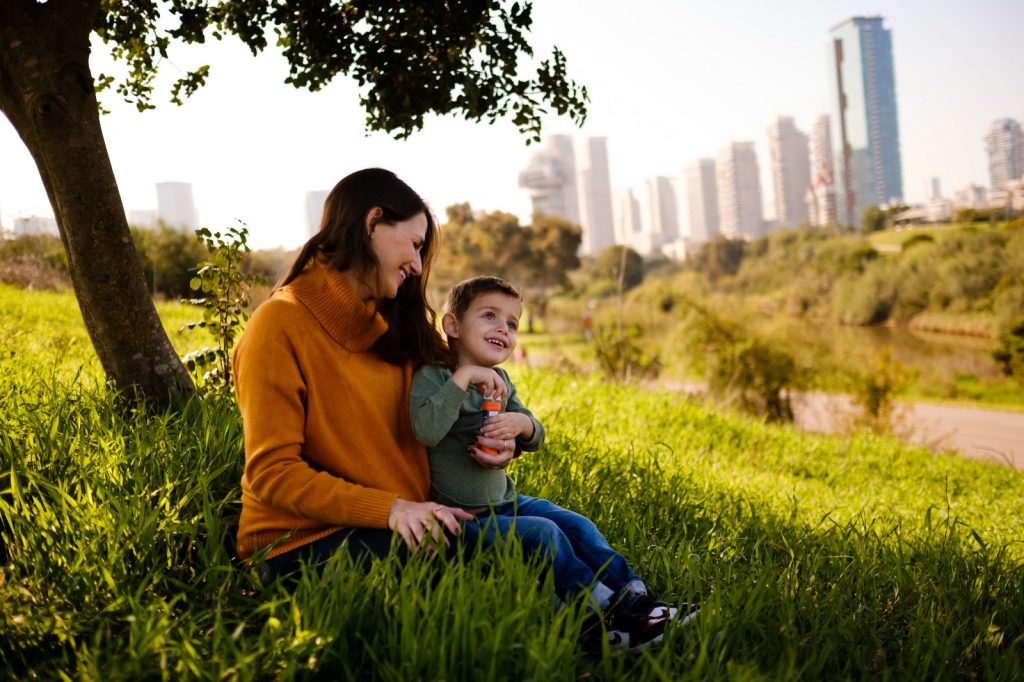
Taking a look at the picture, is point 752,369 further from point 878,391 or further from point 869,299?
point 869,299

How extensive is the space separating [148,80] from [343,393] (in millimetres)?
2994

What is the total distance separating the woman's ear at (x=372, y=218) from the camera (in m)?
1.96

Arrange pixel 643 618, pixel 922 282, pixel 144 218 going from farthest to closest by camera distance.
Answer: pixel 922 282
pixel 144 218
pixel 643 618

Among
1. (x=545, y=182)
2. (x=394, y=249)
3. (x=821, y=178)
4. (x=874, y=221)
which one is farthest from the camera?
(x=545, y=182)

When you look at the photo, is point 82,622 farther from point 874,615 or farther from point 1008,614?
point 1008,614

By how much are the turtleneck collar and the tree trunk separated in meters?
1.24

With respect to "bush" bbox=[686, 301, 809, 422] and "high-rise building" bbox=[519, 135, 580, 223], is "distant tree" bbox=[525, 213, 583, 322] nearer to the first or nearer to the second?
"bush" bbox=[686, 301, 809, 422]

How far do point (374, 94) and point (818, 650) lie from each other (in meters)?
2.83

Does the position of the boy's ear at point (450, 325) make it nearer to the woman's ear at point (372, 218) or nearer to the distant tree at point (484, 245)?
the woman's ear at point (372, 218)

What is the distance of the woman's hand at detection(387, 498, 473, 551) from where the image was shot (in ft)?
5.67

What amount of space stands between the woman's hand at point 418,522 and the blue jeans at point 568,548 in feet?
0.35

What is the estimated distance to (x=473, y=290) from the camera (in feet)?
7.08

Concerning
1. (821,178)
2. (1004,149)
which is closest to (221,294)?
(821,178)

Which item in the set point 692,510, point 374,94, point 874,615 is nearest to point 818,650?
point 874,615
